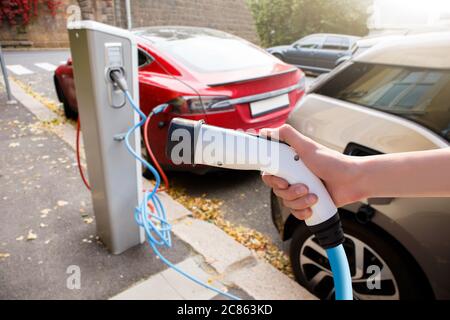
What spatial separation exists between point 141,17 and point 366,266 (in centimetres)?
1837

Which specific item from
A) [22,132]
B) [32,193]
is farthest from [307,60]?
[32,193]

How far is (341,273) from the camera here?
28.8 inches

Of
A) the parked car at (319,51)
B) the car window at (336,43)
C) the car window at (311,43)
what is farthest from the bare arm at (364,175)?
the car window at (311,43)

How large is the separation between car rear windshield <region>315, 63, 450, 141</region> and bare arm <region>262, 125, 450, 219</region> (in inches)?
40.3

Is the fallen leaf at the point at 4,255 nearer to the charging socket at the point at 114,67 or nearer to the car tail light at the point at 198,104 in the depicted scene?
the charging socket at the point at 114,67

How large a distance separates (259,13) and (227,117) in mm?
19944

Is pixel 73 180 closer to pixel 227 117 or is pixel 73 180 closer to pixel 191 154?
pixel 227 117

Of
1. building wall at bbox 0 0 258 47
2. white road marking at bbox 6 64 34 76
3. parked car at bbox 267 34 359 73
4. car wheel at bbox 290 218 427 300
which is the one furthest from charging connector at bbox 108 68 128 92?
building wall at bbox 0 0 258 47

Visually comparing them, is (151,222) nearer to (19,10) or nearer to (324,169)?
(324,169)

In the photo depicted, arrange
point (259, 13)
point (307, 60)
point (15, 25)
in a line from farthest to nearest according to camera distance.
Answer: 1. point (259, 13)
2. point (15, 25)
3. point (307, 60)

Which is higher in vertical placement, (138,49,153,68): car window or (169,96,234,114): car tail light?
(138,49,153,68): car window

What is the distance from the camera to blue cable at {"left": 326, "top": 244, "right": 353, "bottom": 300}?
73 centimetres

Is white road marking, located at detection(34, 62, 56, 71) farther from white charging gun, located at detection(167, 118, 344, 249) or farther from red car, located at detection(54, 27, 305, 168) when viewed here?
white charging gun, located at detection(167, 118, 344, 249)

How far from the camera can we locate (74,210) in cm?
302
